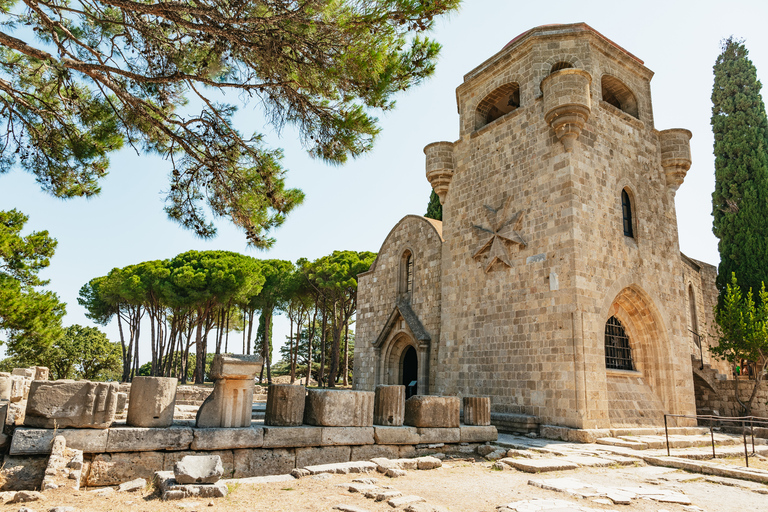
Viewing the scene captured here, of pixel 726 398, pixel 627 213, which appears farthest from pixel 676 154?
pixel 726 398

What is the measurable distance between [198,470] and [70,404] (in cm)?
178

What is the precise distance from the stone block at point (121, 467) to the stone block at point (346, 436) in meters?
2.13

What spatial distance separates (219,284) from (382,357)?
39.8 ft

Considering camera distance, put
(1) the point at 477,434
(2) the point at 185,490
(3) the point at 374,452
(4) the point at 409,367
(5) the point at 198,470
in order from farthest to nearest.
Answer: (4) the point at 409,367 < (1) the point at 477,434 < (3) the point at 374,452 < (5) the point at 198,470 < (2) the point at 185,490

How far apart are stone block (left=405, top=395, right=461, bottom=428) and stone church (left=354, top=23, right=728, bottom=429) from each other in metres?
3.21

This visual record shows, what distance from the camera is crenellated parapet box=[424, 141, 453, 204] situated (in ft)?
46.7

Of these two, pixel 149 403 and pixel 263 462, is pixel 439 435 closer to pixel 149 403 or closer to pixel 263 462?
pixel 263 462

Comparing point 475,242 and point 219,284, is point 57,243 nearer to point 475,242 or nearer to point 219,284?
point 219,284

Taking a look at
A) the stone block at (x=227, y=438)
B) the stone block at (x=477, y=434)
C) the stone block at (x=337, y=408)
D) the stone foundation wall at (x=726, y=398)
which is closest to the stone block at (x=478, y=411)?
the stone block at (x=477, y=434)

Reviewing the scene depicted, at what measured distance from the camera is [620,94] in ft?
44.1

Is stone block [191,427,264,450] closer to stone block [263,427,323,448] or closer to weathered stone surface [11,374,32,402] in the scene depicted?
stone block [263,427,323,448]

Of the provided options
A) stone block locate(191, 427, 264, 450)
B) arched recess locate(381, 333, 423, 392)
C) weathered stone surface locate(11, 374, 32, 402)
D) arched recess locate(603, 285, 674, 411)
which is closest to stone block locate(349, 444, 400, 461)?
stone block locate(191, 427, 264, 450)

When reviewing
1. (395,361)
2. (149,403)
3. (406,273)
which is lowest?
(149,403)

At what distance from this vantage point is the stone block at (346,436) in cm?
684
